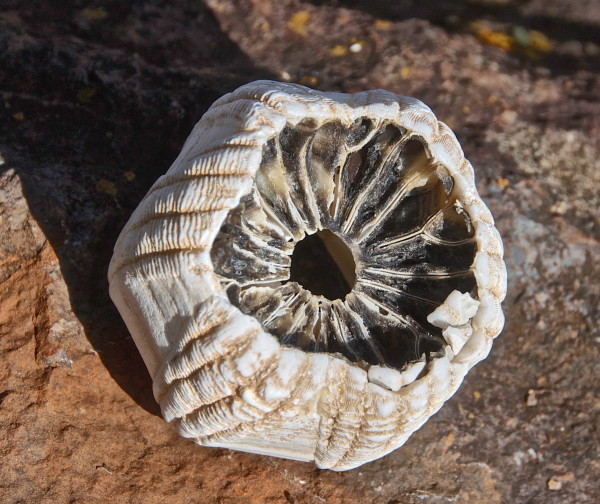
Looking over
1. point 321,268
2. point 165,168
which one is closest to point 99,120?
point 165,168

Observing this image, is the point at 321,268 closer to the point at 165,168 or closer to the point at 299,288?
the point at 299,288

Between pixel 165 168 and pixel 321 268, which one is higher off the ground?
pixel 165 168

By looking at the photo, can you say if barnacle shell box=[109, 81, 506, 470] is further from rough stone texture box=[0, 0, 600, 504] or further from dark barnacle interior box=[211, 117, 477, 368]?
rough stone texture box=[0, 0, 600, 504]

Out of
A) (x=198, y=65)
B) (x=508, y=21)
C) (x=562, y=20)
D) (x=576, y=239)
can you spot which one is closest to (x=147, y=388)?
(x=198, y=65)

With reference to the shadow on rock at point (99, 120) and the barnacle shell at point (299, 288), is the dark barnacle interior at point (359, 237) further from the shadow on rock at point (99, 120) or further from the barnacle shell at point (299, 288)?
the shadow on rock at point (99, 120)

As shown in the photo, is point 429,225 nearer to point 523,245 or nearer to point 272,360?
point 272,360

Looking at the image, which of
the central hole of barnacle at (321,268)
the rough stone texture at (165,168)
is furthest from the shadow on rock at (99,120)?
the central hole of barnacle at (321,268)

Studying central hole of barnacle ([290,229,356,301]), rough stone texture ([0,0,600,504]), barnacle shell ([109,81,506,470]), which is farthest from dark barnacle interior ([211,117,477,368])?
rough stone texture ([0,0,600,504])
